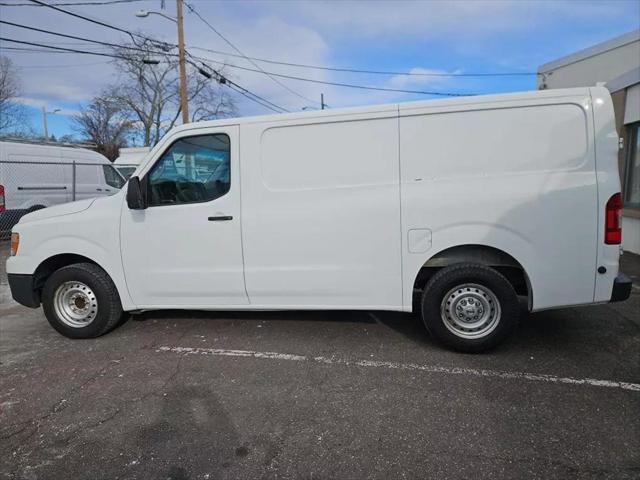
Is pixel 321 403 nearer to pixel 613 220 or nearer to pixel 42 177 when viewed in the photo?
pixel 613 220

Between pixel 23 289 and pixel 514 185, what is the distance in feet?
16.1

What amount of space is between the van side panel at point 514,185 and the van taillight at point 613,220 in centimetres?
10

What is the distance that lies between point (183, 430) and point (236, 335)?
5.64ft

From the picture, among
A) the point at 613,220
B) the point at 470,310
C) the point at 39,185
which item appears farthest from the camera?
the point at 39,185

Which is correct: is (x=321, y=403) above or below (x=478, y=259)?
below

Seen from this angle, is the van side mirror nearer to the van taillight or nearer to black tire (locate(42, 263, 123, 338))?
black tire (locate(42, 263, 123, 338))

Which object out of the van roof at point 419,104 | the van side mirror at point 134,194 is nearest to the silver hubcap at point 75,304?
the van side mirror at point 134,194

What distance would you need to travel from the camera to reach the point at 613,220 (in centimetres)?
364

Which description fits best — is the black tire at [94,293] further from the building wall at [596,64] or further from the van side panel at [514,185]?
the building wall at [596,64]

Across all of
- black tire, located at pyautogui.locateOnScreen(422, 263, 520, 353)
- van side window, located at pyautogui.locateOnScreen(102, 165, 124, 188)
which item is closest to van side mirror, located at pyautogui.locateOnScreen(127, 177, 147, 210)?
black tire, located at pyautogui.locateOnScreen(422, 263, 520, 353)

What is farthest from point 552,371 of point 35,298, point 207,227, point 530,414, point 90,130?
point 90,130

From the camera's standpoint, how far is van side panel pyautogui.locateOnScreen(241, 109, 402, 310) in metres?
3.96

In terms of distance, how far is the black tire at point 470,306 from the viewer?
3.87m

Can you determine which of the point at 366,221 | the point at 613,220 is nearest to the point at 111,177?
the point at 366,221
